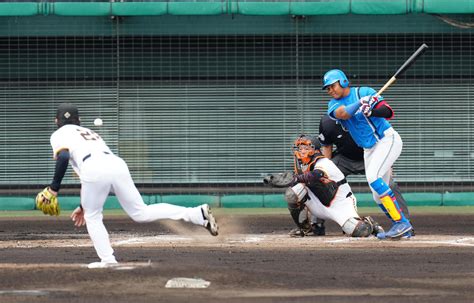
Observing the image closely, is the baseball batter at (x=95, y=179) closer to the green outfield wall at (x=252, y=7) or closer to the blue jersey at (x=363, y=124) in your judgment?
the blue jersey at (x=363, y=124)

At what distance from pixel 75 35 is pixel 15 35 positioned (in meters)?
1.13

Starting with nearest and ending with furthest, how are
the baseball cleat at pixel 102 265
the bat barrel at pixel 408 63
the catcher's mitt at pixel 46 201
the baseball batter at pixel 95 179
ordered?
the baseball batter at pixel 95 179, the baseball cleat at pixel 102 265, the catcher's mitt at pixel 46 201, the bat barrel at pixel 408 63

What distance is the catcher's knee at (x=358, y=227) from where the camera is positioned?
46.9ft

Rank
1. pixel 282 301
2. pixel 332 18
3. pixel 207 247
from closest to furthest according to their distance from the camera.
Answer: pixel 282 301
pixel 207 247
pixel 332 18

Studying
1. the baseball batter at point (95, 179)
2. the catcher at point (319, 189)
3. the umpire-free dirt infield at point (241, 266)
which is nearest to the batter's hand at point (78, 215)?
the baseball batter at point (95, 179)

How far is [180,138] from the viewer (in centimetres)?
2270

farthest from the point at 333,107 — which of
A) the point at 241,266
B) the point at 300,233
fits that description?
the point at 241,266

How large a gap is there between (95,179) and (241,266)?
179cm

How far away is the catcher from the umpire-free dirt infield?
0.95 feet

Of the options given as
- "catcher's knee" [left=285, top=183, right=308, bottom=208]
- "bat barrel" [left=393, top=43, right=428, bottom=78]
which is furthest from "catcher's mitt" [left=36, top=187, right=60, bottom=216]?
"bat barrel" [left=393, top=43, right=428, bottom=78]

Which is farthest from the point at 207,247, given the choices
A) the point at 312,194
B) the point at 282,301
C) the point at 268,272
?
the point at 282,301

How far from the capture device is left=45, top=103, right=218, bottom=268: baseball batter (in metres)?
10.5

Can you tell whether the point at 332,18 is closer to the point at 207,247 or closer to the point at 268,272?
the point at 207,247

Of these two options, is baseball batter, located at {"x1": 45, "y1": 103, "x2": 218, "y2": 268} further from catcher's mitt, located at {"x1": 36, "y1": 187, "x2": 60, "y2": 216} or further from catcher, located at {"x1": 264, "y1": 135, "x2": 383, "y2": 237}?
catcher, located at {"x1": 264, "y1": 135, "x2": 383, "y2": 237}
